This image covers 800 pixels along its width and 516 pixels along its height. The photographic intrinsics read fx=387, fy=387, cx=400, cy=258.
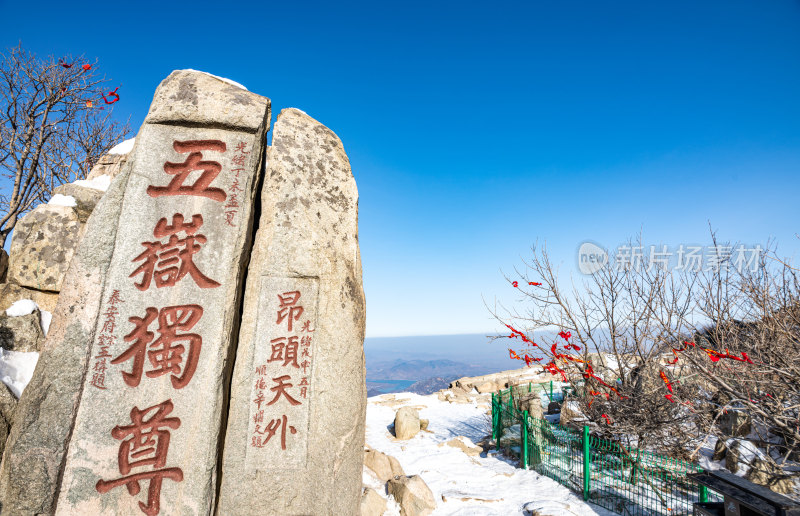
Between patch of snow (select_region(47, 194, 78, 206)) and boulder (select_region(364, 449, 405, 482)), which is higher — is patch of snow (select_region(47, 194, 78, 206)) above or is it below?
above

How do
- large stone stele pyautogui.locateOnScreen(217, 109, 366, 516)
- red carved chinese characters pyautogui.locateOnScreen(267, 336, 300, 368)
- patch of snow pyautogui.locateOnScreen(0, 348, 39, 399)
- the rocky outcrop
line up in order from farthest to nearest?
1. the rocky outcrop
2. patch of snow pyautogui.locateOnScreen(0, 348, 39, 399)
3. red carved chinese characters pyautogui.locateOnScreen(267, 336, 300, 368)
4. large stone stele pyautogui.locateOnScreen(217, 109, 366, 516)

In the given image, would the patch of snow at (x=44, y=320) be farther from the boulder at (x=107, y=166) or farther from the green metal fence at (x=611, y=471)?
the green metal fence at (x=611, y=471)

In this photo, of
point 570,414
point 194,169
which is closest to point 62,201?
point 194,169

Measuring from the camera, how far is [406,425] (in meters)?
9.36

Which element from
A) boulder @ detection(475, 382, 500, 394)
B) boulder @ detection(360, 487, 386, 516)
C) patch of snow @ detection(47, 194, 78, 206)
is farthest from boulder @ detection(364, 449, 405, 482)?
boulder @ detection(475, 382, 500, 394)

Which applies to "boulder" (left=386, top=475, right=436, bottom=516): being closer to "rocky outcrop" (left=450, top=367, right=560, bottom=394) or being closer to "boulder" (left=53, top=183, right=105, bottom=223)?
"boulder" (left=53, top=183, right=105, bottom=223)

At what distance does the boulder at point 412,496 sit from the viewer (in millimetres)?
5203

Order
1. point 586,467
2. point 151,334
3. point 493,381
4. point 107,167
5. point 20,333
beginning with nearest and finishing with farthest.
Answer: point 151,334
point 20,333
point 586,467
point 107,167
point 493,381

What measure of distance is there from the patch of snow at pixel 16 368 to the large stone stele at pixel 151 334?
1.73 meters

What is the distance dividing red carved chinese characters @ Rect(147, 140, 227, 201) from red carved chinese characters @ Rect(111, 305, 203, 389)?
1.10 m

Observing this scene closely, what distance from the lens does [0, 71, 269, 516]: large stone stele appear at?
308cm

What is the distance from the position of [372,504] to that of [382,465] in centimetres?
132

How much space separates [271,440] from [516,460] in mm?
6246

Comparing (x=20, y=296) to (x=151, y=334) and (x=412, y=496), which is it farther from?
(x=412, y=496)
